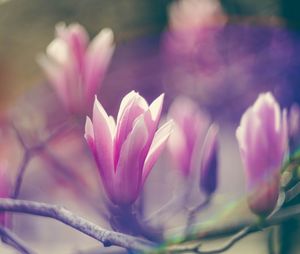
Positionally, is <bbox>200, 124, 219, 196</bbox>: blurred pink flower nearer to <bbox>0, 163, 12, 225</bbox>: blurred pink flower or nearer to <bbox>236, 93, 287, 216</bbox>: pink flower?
<bbox>236, 93, 287, 216</bbox>: pink flower

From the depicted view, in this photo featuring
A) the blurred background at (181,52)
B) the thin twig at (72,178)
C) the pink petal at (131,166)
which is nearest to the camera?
the pink petal at (131,166)

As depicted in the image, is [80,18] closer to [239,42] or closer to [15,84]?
[15,84]

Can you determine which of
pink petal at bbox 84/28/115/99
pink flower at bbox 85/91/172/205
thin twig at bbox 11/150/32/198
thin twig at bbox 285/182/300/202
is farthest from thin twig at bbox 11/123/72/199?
thin twig at bbox 285/182/300/202

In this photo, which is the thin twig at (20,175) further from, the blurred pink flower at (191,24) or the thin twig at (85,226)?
the blurred pink flower at (191,24)

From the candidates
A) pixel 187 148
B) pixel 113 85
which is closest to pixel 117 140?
pixel 187 148

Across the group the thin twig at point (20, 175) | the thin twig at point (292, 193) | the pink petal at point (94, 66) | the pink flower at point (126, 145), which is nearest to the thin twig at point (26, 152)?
the thin twig at point (20, 175)

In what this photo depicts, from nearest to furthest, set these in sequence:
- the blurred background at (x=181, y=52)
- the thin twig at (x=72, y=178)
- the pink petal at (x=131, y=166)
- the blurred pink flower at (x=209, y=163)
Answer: the pink petal at (x=131, y=166) → the blurred pink flower at (x=209, y=163) → the thin twig at (x=72, y=178) → the blurred background at (x=181, y=52)
